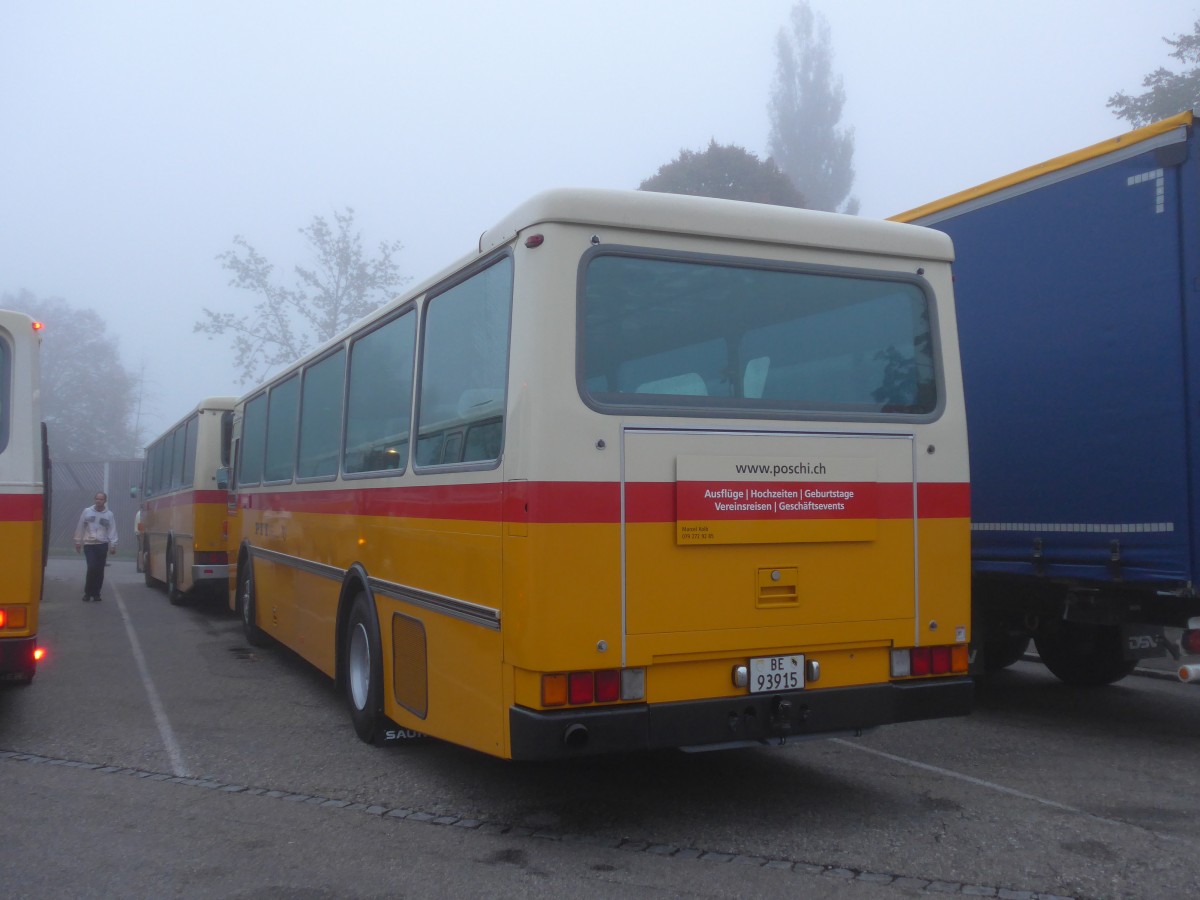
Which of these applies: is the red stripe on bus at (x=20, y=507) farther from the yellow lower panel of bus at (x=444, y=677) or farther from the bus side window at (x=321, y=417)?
the yellow lower panel of bus at (x=444, y=677)

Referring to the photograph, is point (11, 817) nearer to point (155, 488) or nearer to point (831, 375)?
point (831, 375)

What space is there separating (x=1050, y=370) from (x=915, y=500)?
7.02ft

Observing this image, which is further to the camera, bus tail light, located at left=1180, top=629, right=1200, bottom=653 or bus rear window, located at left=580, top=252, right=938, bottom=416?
bus tail light, located at left=1180, top=629, right=1200, bottom=653

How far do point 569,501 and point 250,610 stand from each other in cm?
774

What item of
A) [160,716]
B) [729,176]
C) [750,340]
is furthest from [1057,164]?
[729,176]

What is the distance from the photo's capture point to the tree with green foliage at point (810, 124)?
233ft

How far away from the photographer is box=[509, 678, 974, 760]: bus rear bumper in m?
4.82

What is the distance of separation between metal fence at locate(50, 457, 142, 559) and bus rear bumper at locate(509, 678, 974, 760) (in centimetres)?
3761

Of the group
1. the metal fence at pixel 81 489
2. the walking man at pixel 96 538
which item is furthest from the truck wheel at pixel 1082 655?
the metal fence at pixel 81 489

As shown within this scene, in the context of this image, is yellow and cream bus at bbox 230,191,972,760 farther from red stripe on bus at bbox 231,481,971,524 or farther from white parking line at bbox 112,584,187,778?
white parking line at bbox 112,584,187,778

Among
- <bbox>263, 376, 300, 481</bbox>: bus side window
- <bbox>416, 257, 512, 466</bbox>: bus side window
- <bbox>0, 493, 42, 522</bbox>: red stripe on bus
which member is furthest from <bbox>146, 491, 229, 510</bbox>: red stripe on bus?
<bbox>416, 257, 512, 466</bbox>: bus side window

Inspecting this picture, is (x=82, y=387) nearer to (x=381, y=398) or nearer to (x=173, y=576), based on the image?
(x=173, y=576)

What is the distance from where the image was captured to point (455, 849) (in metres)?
5.11

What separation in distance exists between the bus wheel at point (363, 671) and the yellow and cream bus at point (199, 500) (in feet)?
22.7
